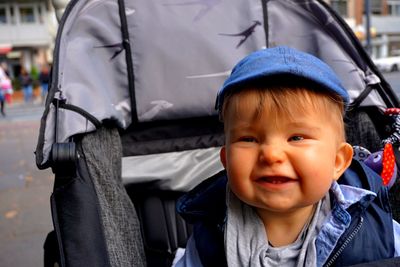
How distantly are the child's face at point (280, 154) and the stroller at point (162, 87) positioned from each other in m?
0.71

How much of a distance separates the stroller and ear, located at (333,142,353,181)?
2.15 feet

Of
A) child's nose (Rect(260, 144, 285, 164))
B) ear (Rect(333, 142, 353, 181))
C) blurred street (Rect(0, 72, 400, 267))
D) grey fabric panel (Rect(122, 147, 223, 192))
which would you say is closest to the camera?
child's nose (Rect(260, 144, 285, 164))

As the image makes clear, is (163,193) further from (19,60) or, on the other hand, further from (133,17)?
(19,60)

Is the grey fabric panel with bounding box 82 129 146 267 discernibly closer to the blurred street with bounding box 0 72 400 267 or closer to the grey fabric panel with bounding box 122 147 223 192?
the grey fabric panel with bounding box 122 147 223 192

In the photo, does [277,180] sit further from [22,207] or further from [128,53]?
[22,207]

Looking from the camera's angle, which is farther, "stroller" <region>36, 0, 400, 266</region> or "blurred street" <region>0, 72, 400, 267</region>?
"blurred street" <region>0, 72, 400, 267</region>

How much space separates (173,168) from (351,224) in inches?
44.3

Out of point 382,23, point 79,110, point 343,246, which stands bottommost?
point 382,23

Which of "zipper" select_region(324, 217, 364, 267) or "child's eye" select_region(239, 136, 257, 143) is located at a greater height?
"child's eye" select_region(239, 136, 257, 143)

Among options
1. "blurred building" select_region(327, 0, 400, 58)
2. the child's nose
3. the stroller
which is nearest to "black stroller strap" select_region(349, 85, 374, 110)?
the stroller

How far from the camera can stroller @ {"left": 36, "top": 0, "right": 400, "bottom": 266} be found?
175 cm

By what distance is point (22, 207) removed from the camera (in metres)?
4.29

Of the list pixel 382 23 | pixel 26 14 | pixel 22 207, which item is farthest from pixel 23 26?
pixel 22 207

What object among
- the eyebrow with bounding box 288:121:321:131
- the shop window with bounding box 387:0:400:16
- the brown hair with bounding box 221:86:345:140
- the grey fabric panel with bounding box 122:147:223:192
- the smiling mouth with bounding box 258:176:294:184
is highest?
the shop window with bounding box 387:0:400:16
